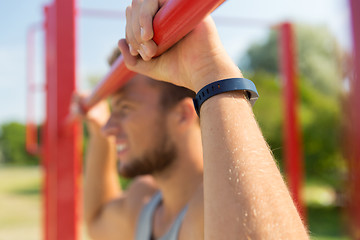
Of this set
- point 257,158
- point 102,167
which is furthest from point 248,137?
point 102,167

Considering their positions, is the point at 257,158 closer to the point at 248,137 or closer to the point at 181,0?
the point at 248,137

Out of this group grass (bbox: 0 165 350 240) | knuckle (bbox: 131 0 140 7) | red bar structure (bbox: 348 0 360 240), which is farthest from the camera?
grass (bbox: 0 165 350 240)

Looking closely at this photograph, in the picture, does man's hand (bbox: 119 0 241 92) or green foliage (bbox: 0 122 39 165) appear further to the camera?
green foliage (bbox: 0 122 39 165)

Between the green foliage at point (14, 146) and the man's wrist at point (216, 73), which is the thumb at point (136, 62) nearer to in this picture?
the man's wrist at point (216, 73)

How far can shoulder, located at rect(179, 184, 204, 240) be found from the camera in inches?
29.3

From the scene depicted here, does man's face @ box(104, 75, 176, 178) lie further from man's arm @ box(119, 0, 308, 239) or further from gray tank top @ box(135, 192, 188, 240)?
man's arm @ box(119, 0, 308, 239)

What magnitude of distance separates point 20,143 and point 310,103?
422 inches

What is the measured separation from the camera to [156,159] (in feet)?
3.31

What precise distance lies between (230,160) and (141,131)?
2.07 feet

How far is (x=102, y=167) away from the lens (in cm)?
148

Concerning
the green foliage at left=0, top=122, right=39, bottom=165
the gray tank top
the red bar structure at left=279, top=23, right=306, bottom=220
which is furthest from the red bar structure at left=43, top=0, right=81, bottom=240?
the green foliage at left=0, top=122, right=39, bottom=165

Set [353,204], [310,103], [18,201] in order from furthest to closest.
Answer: [18,201], [310,103], [353,204]

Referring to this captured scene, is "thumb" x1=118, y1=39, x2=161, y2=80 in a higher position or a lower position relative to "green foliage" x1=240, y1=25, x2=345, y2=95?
lower

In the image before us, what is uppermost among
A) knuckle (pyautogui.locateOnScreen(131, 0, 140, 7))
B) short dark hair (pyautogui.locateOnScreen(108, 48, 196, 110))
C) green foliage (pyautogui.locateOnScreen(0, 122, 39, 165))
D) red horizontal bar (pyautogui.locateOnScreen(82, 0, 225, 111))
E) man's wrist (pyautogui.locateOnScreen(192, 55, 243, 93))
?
green foliage (pyautogui.locateOnScreen(0, 122, 39, 165))
